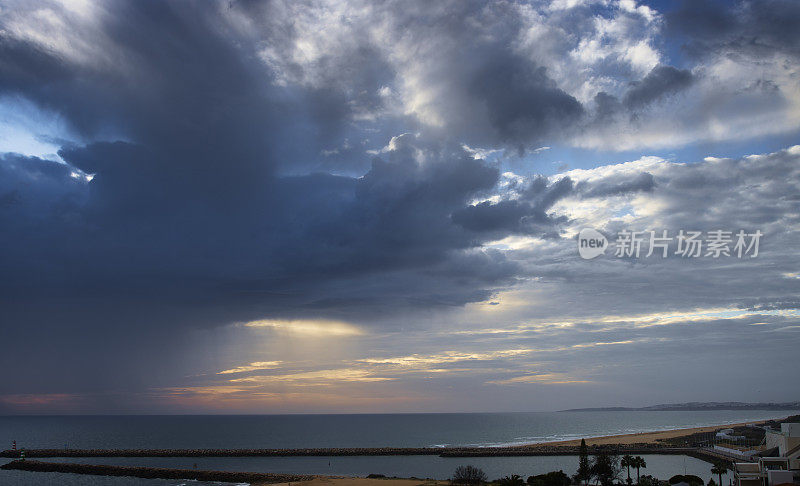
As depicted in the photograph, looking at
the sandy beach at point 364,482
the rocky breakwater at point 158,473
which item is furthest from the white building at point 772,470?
the rocky breakwater at point 158,473

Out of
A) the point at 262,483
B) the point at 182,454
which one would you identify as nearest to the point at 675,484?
the point at 262,483

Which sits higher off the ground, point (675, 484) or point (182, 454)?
point (675, 484)

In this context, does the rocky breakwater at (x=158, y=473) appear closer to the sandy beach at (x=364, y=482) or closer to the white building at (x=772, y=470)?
the sandy beach at (x=364, y=482)

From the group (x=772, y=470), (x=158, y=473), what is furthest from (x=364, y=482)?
(x=772, y=470)

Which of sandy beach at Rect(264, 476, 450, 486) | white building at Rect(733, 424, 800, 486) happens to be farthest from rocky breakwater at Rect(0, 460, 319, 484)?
white building at Rect(733, 424, 800, 486)

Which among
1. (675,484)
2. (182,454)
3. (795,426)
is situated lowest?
(182,454)

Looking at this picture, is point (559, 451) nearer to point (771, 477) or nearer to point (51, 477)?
point (771, 477)

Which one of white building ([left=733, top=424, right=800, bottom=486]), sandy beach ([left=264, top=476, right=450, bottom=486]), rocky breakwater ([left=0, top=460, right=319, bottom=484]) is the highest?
white building ([left=733, top=424, right=800, bottom=486])

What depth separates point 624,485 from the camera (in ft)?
177

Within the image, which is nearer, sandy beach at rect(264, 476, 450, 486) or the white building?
the white building

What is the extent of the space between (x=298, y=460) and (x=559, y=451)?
4623 cm

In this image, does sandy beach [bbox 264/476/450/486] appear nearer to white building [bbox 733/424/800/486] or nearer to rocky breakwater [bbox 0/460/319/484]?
rocky breakwater [bbox 0/460/319/484]

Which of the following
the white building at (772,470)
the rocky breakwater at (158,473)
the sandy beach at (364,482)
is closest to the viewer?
the white building at (772,470)

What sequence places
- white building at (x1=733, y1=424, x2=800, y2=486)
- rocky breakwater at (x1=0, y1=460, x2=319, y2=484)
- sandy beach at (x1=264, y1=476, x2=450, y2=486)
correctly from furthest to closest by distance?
rocky breakwater at (x1=0, y1=460, x2=319, y2=484), sandy beach at (x1=264, y1=476, x2=450, y2=486), white building at (x1=733, y1=424, x2=800, y2=486)
